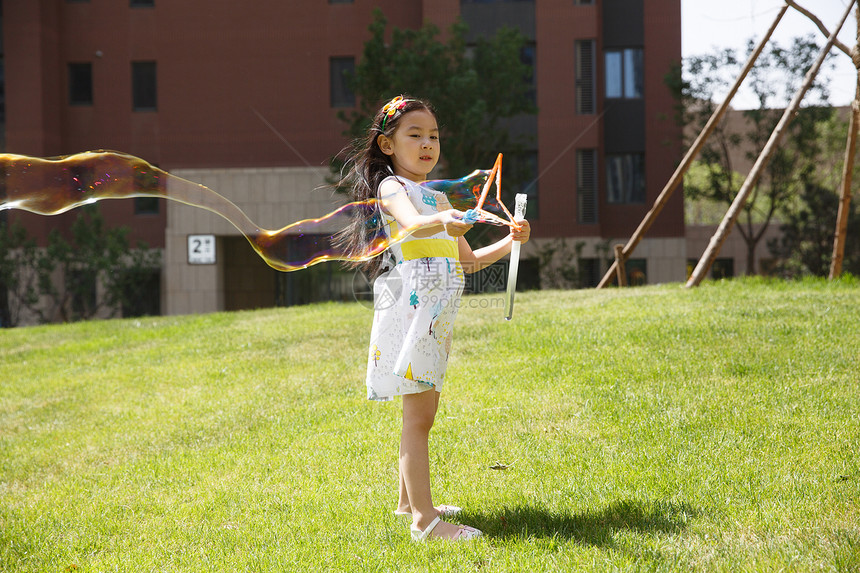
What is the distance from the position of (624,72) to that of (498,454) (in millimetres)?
21068

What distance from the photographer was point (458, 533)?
3.09m

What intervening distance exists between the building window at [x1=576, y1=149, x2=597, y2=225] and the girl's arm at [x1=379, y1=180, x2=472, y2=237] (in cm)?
1919

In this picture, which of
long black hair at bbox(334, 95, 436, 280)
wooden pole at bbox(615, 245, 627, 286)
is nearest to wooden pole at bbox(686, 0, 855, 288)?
wooden pole at bbox(615, 245, 627, 286)

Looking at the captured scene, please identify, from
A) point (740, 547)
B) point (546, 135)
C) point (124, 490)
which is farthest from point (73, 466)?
point (546, 135)

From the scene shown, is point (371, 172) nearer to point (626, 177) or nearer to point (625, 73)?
point (626, 177)

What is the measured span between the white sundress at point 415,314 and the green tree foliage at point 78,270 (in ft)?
63.3

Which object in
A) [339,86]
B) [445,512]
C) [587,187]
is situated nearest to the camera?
[445,512]

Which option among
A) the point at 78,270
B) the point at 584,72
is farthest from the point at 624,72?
the point at 78,270

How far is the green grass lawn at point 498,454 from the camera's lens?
119 inches

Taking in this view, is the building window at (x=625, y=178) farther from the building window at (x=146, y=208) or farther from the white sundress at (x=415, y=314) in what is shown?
the white sundress at (x=415, y=314)

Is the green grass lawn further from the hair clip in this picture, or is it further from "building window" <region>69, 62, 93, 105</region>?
"building window" <region>69, 62, 93, 105</region>

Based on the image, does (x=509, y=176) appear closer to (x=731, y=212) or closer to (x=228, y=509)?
(x=731, y=212)

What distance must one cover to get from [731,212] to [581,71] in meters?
13.2

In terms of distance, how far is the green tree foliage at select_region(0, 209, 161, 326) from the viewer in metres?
20.8
